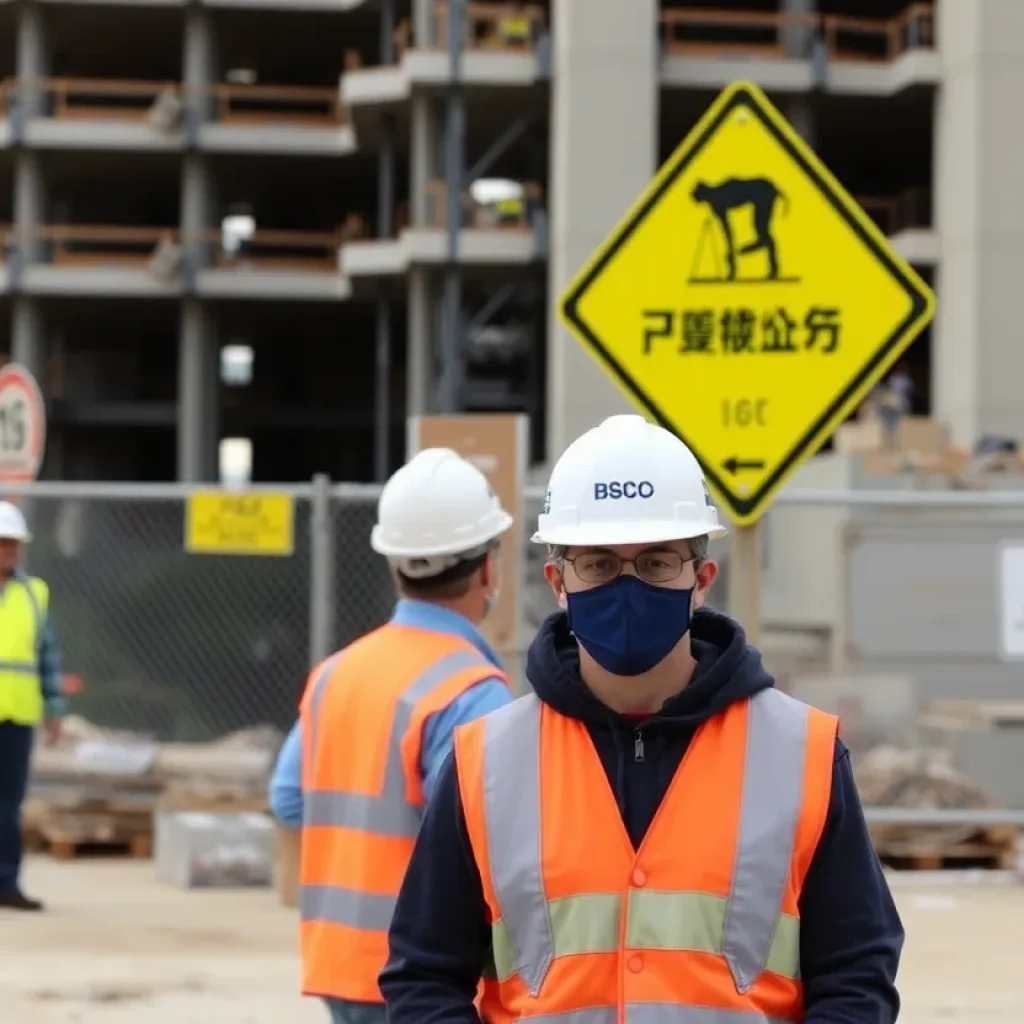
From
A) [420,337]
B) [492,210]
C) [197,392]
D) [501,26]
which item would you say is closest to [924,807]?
[492,210]

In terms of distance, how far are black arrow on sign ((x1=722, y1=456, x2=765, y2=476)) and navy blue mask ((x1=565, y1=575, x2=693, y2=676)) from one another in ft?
8.37

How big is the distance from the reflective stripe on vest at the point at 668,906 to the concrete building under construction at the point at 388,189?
106ft

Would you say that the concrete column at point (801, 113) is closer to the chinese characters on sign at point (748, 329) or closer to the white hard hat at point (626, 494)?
the chinese characters on sign at point (748, 329)

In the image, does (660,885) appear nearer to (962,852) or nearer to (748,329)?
(748,329)

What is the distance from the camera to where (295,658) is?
12555mm

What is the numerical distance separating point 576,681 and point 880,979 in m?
0.56

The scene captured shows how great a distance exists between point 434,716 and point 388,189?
124ft

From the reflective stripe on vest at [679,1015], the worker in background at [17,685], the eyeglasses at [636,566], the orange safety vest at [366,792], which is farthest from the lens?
the worker in background at [17,685]

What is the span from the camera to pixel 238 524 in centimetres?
1196

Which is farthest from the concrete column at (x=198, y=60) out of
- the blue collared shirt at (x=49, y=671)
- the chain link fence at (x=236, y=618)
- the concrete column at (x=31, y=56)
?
the blue collared shirt at (x=49, y=671)

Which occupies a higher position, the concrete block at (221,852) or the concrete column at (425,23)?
the concrete column at (425,23)

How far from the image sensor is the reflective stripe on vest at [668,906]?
252 cm

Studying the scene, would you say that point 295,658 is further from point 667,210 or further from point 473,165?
point 473,165

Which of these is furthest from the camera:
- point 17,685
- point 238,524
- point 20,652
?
point 238,524
